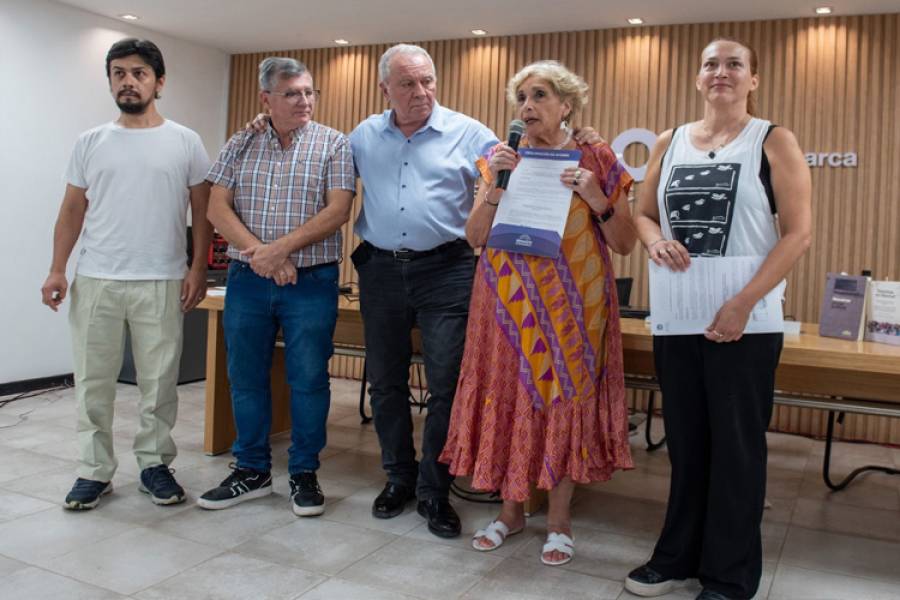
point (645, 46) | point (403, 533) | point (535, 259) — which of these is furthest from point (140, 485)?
point (645, 46)

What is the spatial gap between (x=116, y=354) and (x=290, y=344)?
0.72m

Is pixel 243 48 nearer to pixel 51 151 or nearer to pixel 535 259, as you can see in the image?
pixel 51 151

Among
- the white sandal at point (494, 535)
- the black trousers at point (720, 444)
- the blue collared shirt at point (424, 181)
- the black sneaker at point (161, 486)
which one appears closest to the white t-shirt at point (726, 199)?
the black trousers at point (720, 444)

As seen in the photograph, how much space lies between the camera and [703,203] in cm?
230

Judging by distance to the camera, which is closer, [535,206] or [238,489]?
[535,206]

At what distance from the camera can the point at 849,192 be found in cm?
542

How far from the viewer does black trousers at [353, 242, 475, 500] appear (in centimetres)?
303

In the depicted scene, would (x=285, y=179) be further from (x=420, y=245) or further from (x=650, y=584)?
(x=650, y=584)

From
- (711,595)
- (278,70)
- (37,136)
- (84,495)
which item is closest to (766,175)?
(711,595)

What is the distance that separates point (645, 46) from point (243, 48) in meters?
3.69

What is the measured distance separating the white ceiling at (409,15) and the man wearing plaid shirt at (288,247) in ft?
9.11

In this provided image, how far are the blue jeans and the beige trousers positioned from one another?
0.25 meters

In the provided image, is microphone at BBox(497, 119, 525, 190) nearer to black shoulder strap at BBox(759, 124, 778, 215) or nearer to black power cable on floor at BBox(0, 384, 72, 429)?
black shoulder strap at BBox(759, 124, 778, 215)

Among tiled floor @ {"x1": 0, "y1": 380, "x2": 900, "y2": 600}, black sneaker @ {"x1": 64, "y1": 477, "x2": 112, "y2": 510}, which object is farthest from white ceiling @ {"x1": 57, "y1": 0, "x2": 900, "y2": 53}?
black sneaker @ {"x1": 64, "y1": 477, "x2": 112, "y2": 510}
